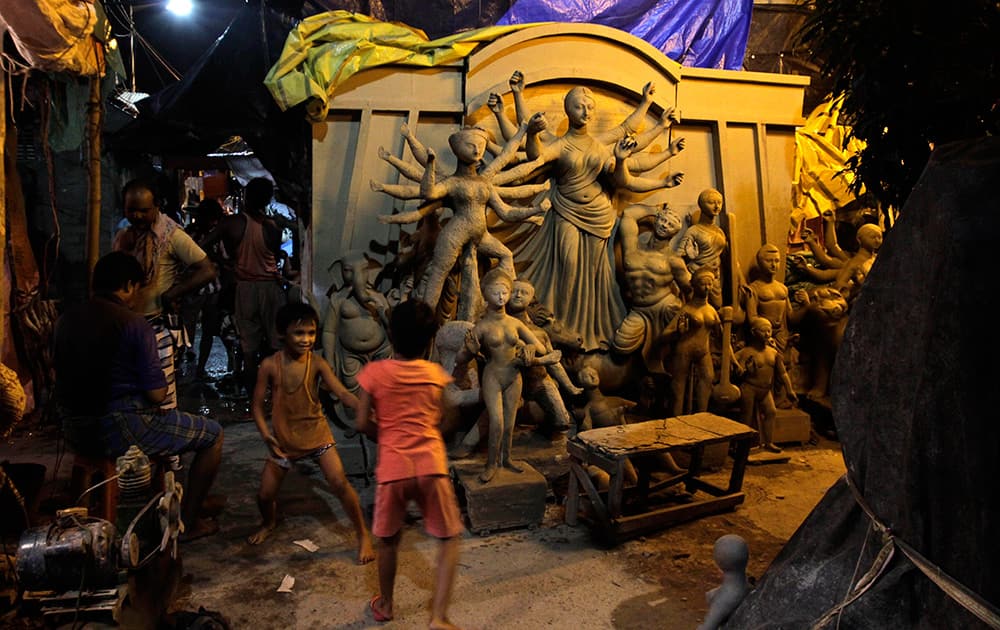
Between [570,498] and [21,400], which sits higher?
[21,400]

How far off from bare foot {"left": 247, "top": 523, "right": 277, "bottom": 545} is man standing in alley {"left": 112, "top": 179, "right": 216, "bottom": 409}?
1015 millimetres

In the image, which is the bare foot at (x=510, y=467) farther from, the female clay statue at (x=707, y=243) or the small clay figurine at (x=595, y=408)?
the female clay statue at (x=707, y=243)

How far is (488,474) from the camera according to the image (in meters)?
5.17

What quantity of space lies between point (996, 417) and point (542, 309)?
17.3ft

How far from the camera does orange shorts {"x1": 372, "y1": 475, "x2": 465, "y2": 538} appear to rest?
140 inches

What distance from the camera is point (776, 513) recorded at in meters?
5.62

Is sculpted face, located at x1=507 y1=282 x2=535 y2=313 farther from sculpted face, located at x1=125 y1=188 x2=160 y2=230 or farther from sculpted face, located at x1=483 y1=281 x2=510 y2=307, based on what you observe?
sculpted face, located at x1=125 y1=188 x2=160 y2=230

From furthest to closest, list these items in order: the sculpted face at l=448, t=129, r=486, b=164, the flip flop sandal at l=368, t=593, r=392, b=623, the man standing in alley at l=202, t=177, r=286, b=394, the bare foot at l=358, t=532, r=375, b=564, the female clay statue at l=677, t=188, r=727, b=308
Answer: the man standing in alley at l=202, t=177, r=286, b=394 < the female clay statue at l=677, t=188, r=727, b=308 < the sculpted face at l=448, t=129, r=486, b=164 < the bare foot at l=358, t=532, r=375, b=564 < the flip flop sandal at l=368, t=593, r=392, b=623

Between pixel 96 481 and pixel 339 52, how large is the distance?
167 inches

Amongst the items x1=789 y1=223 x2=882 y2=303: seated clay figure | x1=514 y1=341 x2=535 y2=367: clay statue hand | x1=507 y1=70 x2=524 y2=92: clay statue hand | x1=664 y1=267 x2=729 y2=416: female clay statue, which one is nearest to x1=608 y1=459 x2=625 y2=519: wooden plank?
x1=514 y1=341 x2=535 y2=367: clay statue hand

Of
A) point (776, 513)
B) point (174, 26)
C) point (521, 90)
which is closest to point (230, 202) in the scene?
point (174, 26)

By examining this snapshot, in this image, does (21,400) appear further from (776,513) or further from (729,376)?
(729,376)

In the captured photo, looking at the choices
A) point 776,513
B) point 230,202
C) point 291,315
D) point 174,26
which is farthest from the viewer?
point 230,202

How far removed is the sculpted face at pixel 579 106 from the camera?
696cm
